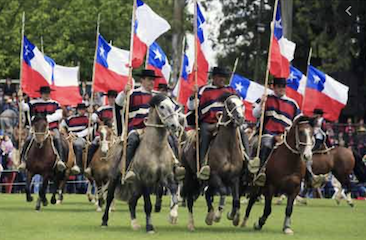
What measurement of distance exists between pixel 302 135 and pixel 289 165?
2.20 feet

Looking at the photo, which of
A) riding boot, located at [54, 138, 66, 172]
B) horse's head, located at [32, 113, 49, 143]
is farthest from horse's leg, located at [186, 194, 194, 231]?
riding boot, located at [54, 138, 66, 172]

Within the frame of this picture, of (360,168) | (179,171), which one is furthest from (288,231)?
(360,168)

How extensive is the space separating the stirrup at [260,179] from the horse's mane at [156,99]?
2.32 m

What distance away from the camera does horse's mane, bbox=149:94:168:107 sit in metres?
19.4

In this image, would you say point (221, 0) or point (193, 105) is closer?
point (193, 105)

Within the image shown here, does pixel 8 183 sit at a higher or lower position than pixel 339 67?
lower

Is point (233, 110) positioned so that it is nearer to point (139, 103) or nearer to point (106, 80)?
point (139, 103)

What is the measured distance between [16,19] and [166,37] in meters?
17.3

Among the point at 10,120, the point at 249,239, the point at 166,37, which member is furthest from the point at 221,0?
the point at 249,239

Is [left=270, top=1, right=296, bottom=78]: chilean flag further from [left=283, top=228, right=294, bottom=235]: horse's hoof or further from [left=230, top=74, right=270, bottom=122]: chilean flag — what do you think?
[left=230, top=74, right=270, bottom=122]: chilean flag

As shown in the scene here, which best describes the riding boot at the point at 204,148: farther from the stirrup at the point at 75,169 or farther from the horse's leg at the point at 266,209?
the stirrup at the point at 75,169

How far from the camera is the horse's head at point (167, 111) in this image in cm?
1908

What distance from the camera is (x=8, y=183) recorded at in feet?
119

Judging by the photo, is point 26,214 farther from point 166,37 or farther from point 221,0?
point 166,37
